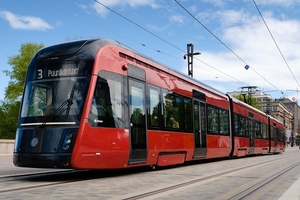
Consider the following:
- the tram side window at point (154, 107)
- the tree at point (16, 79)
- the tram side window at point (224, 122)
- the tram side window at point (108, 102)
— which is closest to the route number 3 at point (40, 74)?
the tram side window at point (108, 102)

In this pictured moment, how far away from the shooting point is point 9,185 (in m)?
8.19

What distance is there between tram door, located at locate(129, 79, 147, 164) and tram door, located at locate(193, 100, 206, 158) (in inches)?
178

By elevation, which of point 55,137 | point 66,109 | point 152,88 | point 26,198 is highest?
point 152,88

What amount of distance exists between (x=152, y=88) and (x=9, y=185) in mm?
5151

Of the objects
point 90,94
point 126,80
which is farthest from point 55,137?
point 126,80

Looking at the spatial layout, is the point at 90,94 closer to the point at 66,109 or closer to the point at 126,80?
the point at 66,109

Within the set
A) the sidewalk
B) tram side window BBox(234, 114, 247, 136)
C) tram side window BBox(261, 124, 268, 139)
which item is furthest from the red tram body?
tram side window BBox(261, 124, 268, 139)

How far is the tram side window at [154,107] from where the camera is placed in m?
11.6

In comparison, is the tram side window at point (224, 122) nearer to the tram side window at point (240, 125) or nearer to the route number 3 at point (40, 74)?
the tram side window at point (240, 125)

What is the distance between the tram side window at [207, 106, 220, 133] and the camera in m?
17.1

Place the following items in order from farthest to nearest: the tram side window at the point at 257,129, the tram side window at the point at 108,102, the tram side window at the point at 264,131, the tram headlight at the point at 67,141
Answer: the tram side window at the point at 264,131
the tram side window at the point at 257,129
the tram side window at the point at 108,102
the tram headlight at the point at 67,141

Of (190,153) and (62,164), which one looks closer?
(62,164)

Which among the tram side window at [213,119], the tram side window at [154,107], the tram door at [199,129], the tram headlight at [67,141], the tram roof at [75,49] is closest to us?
the tram headlight at [67,141]

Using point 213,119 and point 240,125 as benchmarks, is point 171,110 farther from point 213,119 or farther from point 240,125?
point 240,125
